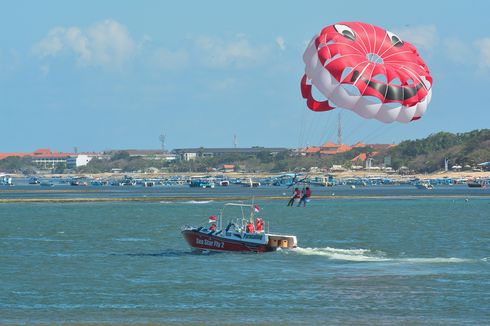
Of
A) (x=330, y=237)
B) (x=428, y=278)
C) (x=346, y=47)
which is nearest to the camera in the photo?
(x=428, y=278)

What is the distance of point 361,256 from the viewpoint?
52.2m

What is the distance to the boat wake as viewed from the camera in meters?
50.1

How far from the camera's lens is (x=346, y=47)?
45.8 m

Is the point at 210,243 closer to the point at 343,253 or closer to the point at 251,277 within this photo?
the point at 343,253

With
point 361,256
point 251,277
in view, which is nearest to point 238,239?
point 361,256

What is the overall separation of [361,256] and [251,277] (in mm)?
10212

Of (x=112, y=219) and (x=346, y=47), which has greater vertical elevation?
(x=346, y=47)

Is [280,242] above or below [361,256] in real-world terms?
above

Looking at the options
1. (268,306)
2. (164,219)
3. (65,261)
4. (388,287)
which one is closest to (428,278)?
(388,287)

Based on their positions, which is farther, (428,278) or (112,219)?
(112,219)

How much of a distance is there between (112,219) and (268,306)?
53.6 m

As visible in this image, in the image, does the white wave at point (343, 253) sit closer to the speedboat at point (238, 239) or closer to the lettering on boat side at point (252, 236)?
the speedboat at point (238, 239)

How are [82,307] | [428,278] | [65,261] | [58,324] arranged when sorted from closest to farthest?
[58,324] → [82,307] → [428,278] → [65,261]

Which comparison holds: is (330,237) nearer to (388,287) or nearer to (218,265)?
(218,265)
